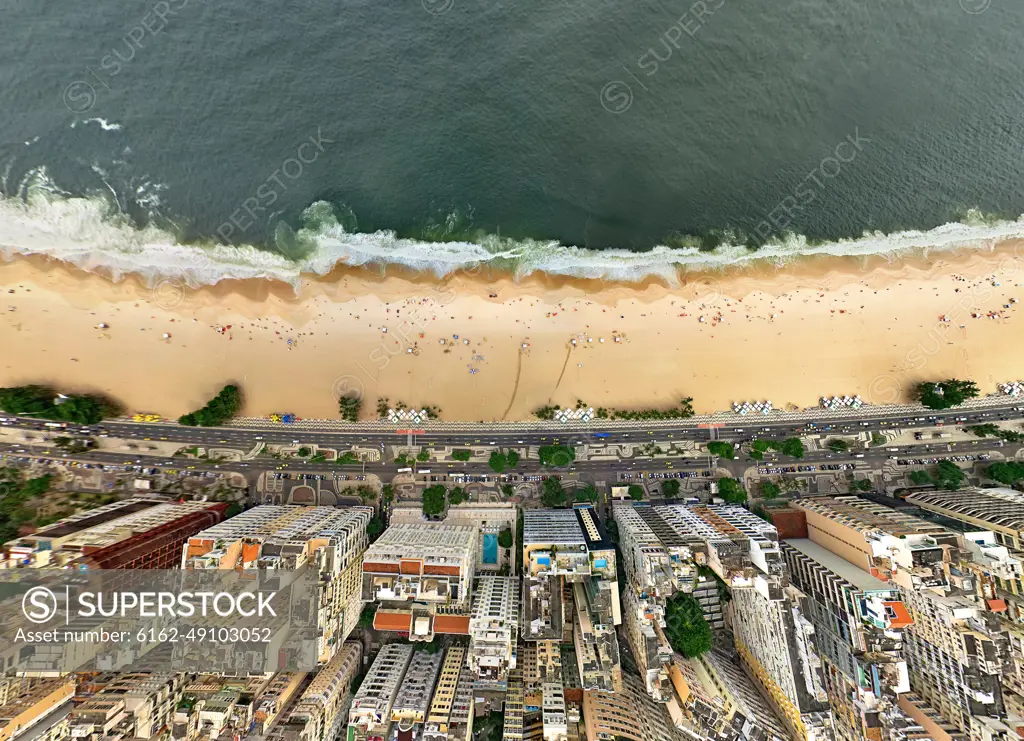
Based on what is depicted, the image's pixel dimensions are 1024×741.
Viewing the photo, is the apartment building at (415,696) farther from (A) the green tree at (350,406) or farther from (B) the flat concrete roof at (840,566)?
(B) the flat concrete roof at (840,566)

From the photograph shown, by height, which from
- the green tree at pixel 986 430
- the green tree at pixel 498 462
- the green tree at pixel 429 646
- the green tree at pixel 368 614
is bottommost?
the green tree at pixel 429 646

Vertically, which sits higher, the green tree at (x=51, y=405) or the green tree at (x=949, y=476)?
the green tree at (x=51, y=405)

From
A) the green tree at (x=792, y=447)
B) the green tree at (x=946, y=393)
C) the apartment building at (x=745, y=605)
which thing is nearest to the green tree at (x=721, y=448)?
the green tree at (x=792, y=447)

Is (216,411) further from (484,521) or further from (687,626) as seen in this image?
(687,626)

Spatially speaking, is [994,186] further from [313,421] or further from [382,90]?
[313,421]

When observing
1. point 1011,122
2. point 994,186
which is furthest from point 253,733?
point 1011,122
